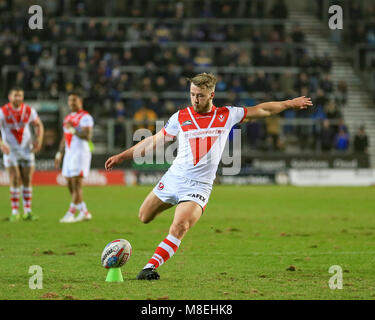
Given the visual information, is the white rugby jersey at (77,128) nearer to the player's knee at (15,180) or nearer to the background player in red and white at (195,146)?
the player's knee at (15,180)

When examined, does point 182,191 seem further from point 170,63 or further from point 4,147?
point 170,63

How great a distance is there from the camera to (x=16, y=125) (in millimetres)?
16188

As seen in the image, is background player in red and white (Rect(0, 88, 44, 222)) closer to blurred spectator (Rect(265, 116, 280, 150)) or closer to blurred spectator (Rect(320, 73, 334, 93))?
blurred spectator (Rect(265, 116, 280, 150))

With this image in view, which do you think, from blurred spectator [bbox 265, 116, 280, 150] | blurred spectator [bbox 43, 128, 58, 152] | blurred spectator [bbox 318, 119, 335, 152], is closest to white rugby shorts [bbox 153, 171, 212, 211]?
blurred spectator [bbox 43, 128, 58, 152]

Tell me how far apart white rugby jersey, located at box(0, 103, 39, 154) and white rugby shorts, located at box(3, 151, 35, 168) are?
2.6 inches

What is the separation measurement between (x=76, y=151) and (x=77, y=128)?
1.77ft

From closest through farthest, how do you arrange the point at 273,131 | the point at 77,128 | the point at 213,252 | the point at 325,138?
1. the point at 213,252
2. the point at 77,128
3. the point at 325,138
4. the point at 273,131

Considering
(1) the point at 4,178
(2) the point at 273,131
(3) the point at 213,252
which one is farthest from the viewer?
(2) the point at 273,131

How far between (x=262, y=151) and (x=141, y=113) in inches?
207

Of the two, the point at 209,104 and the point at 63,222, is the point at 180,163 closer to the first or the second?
the point at 209,104

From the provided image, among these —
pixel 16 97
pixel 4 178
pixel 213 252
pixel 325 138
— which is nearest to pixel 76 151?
pixel 16 97

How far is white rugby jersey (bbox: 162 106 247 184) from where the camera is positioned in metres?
9.02

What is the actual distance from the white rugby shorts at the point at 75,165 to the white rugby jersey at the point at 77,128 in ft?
0.46

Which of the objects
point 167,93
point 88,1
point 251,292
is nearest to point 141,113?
point 167,93
